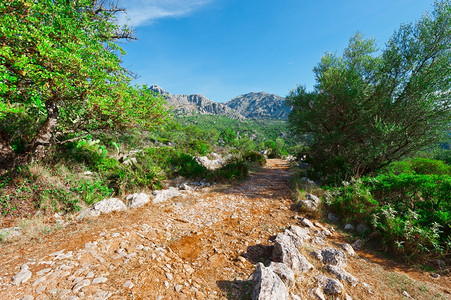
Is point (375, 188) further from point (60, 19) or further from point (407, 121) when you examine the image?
point (60, 19)

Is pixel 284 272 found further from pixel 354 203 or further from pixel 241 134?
pixel 241 134

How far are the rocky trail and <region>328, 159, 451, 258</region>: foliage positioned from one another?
66cm

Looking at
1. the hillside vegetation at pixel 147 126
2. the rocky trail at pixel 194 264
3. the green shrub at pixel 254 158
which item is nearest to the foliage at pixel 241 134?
the green shrub at pixel 254 158

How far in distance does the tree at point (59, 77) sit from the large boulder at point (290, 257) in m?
5.85


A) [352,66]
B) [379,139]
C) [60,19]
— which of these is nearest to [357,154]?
[379,139]

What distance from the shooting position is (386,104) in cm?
864

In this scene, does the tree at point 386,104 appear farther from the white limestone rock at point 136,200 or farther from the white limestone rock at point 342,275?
the white limestone rock at point 136,200

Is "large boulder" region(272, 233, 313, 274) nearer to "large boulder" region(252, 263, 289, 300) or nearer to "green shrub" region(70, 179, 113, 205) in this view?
"large boulder" region(252, 263, 289, 300)

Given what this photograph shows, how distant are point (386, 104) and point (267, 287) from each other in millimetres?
10944

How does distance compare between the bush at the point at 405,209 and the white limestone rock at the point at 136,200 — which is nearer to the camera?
the bush at the point at 405,209

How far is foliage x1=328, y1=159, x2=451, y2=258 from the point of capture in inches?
157

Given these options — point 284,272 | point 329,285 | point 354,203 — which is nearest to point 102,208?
point 284,272

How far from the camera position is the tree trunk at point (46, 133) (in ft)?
18.5

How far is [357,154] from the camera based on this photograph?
907 cm
